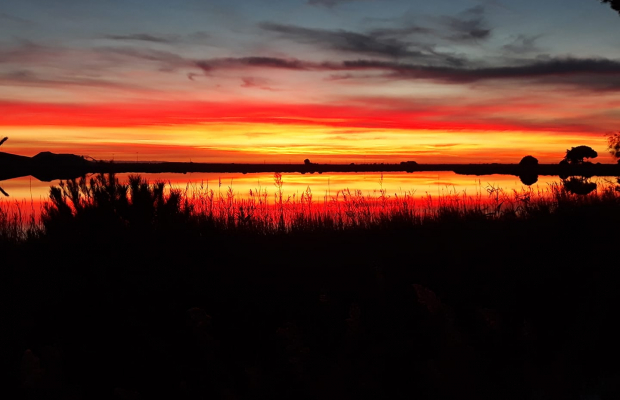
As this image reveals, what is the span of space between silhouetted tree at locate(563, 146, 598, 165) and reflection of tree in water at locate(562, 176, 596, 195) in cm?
59

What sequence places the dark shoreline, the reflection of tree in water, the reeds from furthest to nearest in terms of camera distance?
the reflection of tree in water < the dark shoreline < the reeds

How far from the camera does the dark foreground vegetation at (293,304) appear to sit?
16.9ft

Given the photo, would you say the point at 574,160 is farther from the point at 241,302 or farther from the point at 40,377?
the point at 40,377

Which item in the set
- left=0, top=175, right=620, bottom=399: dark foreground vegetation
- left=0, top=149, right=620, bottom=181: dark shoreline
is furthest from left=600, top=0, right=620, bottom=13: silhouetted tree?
left=0, top=175, right=620, bottom=399: dark foreground vegetation

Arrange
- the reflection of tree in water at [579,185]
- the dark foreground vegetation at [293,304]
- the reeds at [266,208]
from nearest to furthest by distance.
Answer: the dark foreground vegetation at [293,304] → the reeds at [266,208] → the reflection of tree in water at [579,185]

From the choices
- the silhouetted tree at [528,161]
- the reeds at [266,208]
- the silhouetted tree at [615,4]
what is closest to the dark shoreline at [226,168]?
the silhouetted tree at [528,161]

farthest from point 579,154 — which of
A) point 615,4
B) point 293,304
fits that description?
point 293,304

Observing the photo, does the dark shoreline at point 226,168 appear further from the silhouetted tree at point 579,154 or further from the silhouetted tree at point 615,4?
the silhouetted tree at point 615,4

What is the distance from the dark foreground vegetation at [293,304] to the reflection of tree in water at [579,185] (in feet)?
19.8

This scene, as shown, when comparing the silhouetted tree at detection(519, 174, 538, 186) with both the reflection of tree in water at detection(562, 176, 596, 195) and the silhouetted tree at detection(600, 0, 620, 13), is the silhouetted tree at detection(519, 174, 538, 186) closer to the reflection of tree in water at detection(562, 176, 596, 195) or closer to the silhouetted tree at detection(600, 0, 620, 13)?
the reflection of tree in water at detection(562, 176, 596, 195)

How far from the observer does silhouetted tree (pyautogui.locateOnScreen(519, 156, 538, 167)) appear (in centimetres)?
1703

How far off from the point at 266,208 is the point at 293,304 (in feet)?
18.1

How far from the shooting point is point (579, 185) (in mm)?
16328

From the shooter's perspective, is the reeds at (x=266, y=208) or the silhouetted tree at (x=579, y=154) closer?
the reeds at (x=266, y=208)
